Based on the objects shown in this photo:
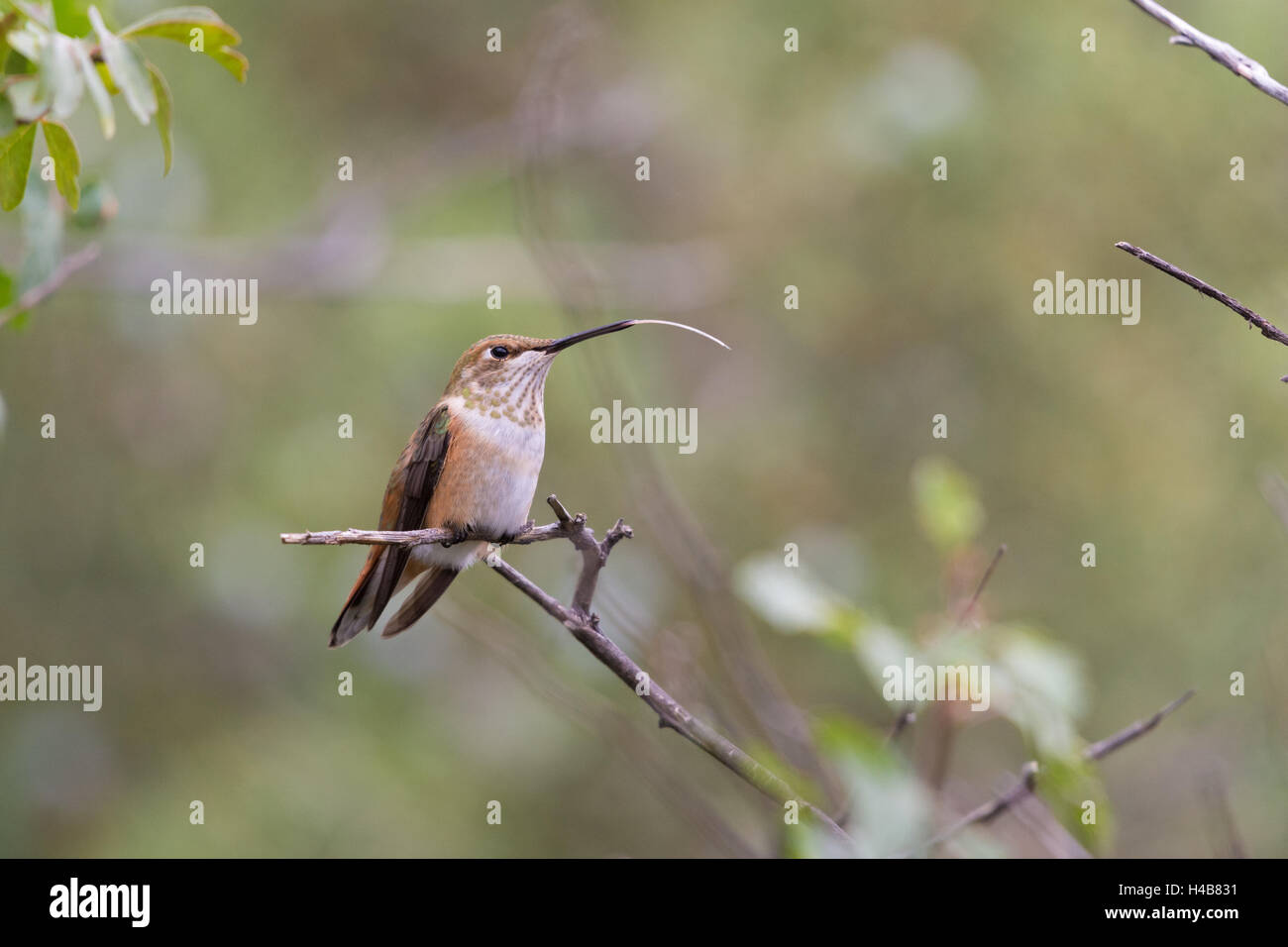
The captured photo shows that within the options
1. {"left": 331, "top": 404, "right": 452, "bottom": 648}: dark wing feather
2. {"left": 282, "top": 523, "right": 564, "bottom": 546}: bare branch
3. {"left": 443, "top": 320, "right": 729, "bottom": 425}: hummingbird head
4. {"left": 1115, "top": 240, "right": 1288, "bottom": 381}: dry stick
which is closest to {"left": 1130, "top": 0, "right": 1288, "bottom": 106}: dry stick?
{"left": 1115, "top": 240, "right": 1288, "bottom": 381}: dry stick

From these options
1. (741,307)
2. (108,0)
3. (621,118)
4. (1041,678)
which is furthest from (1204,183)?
(108,0)

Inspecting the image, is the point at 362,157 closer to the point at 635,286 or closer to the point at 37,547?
the point at 635,286

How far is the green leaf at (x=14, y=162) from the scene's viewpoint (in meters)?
1.91

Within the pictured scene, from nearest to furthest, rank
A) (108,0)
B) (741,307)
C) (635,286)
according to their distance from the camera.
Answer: (108,0) < (635,286) < (741,307)

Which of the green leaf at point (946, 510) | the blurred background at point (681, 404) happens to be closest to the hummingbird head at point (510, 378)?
the green leaf at point (946, 510)

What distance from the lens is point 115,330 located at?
23.0 ft

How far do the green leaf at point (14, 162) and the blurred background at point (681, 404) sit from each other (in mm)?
3941

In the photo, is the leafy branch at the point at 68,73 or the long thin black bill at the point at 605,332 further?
the long thin black bill at the point at 605,332

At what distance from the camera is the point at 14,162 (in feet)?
6.31

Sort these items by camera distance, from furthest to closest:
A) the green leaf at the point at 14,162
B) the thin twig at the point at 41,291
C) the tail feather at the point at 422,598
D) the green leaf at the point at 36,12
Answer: the tail feather at the point at 422,598, the thin twig at the point at 41,291, the green leaf at the point at 14,162, the green leaf at the point at 36,12

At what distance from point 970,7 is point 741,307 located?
88.6 inches

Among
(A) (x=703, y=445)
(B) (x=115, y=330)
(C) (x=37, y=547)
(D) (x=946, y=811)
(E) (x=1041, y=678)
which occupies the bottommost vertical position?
(D) (x=946, y=811)

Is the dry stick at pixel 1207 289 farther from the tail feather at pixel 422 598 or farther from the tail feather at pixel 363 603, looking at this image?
the tail feather at pixel 422 598

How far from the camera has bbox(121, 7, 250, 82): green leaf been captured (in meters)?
1.99
